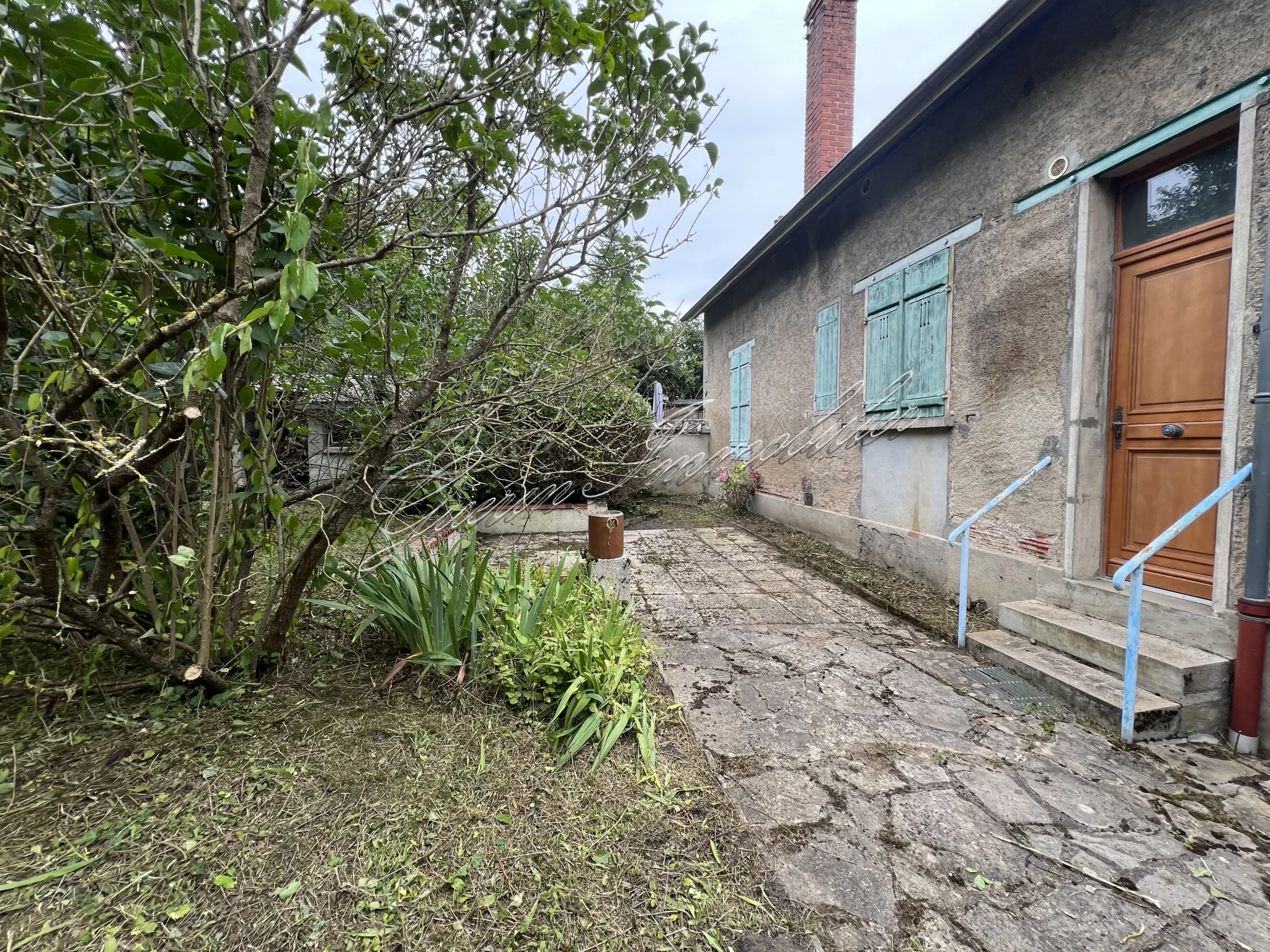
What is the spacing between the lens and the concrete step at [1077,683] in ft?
7.35

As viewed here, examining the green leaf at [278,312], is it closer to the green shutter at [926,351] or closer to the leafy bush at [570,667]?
the leafy bush at [570,667]

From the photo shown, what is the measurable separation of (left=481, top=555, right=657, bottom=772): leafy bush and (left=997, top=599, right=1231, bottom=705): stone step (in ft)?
6.81

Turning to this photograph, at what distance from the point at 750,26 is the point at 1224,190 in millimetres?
2392

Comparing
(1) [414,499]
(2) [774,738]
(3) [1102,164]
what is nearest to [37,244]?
(1) [414,499]

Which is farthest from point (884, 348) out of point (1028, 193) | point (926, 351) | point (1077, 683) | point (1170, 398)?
point (1077, 683)

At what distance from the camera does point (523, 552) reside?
5.30 metres

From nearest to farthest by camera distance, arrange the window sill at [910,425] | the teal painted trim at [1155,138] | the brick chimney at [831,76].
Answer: the teal painted trim at [1155,138] → the window sill at [910,425] → the brick chimney at [831,76]

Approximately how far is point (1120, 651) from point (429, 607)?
3.23 meters

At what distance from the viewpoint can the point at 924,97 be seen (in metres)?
3.73

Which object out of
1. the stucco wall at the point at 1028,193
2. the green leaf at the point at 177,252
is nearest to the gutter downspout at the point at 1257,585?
the stucco wall at the point at 1028,193

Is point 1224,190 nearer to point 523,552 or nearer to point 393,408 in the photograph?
point 393,408

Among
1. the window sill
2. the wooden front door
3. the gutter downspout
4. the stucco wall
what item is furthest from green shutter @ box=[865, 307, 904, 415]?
the gutter downspout

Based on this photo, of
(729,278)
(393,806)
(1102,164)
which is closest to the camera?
(393,806)

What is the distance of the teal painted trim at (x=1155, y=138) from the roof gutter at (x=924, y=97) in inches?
35.8
